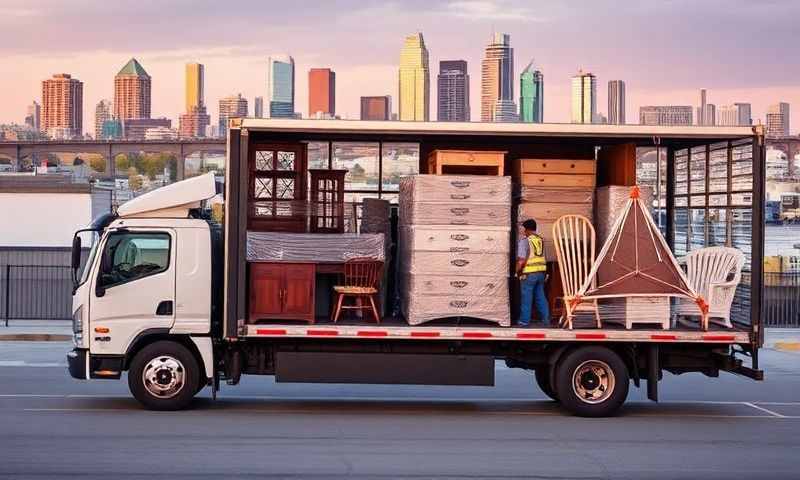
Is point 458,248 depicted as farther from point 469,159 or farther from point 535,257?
point 469,159

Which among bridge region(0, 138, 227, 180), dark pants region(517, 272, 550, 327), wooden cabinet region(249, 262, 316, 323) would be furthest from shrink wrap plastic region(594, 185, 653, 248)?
bridge region(0, 138, 227, 180)

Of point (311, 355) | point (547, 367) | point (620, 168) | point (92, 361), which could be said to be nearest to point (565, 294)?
point (547, 367)

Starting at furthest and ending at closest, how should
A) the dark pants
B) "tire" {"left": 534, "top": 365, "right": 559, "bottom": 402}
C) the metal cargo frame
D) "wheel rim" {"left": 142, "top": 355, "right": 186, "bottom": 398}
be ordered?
"tire" {"left": 534, "top": 365, "right": 559, "bottom": 402}, the dark pants, "wheel rim" {"left": 142, "top": 355, "right": 186, "bottom": 398}, the metal cargo frame

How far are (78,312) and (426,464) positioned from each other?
501cm

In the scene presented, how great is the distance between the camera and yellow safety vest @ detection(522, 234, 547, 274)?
14.0 meters

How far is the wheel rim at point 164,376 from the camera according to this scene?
13289mm

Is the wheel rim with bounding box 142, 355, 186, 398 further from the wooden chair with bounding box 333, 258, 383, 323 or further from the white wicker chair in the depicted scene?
the white wicker chair

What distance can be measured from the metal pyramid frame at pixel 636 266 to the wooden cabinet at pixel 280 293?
3097 millimetres

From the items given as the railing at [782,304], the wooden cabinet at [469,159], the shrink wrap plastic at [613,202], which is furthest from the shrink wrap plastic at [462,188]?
the railing at [782,304]

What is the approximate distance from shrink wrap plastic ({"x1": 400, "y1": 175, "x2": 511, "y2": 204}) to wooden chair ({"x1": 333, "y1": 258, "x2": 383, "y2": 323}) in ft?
3.02

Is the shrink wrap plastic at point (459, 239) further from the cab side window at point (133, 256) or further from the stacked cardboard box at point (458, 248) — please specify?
the cab side window at point (133, 256)

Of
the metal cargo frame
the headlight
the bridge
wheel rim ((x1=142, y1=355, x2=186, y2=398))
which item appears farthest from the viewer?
the bridge

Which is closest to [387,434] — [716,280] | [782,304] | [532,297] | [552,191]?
[532,297]

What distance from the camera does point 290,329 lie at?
1316cm
